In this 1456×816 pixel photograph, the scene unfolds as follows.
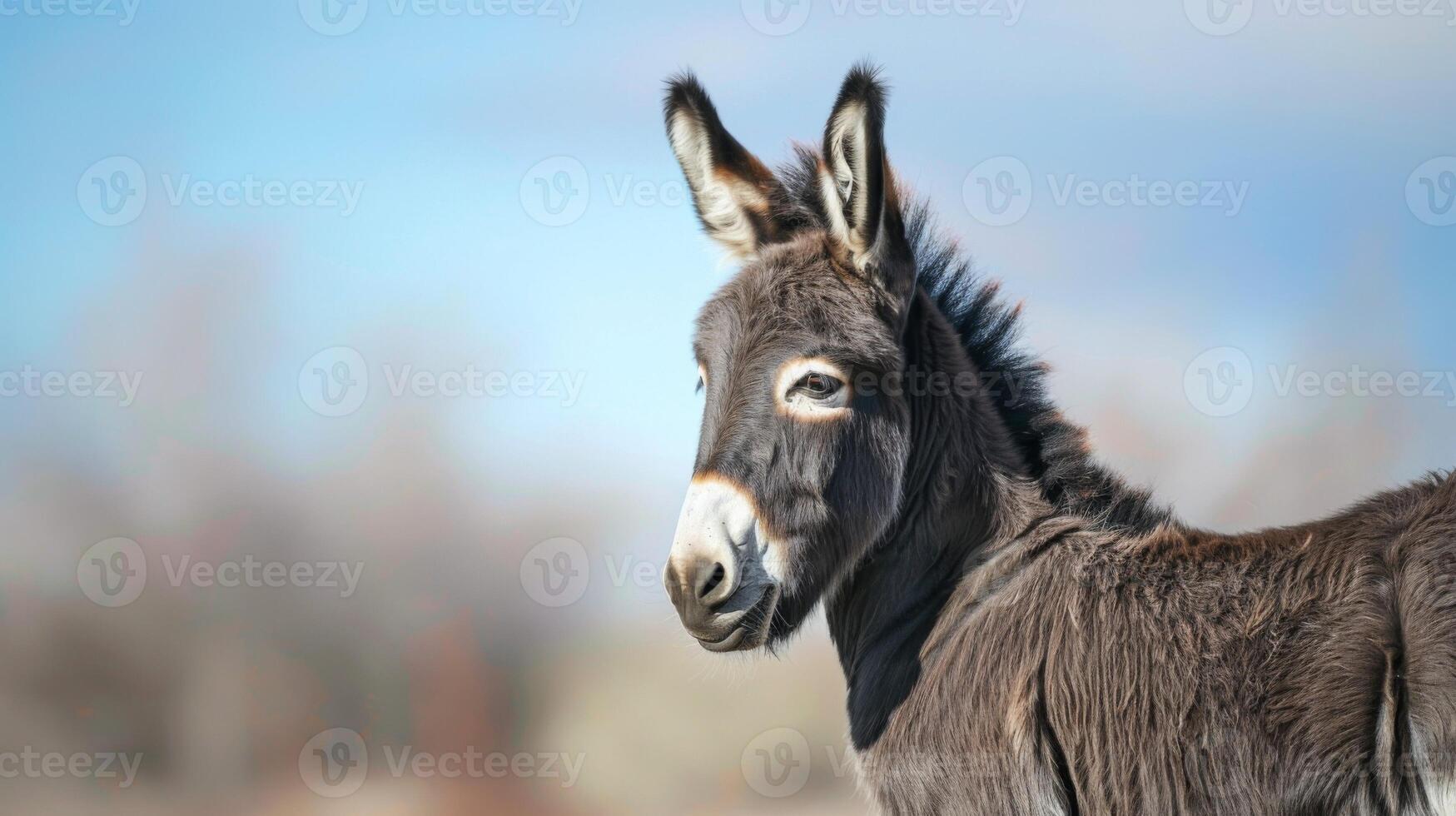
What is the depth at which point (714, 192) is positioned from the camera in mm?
4219

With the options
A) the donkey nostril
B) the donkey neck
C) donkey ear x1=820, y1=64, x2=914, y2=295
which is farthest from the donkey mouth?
donkey ear x1=820, y1=64, x2=914, y2=295

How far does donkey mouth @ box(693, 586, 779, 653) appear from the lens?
3285 mm

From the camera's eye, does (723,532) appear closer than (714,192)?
Yes

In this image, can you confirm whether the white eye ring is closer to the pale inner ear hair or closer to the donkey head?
the donkey head

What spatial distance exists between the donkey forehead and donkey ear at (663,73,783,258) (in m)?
0.39

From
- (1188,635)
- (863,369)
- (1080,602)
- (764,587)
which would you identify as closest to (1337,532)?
(1188,635)

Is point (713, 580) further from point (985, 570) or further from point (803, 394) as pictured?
point (985, 570)

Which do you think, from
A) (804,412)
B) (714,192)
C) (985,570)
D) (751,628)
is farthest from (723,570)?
(714,192)

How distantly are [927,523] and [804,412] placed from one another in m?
0.69

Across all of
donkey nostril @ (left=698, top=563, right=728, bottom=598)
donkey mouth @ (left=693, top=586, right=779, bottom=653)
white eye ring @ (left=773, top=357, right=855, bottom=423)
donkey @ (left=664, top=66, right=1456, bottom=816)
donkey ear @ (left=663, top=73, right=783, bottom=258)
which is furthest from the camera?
donkey ear @ (left=663, top=73, right=783, bottom=258)

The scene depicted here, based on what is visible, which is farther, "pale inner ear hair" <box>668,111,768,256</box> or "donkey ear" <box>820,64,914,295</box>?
"pale inner ear hair" <box>668,111,768,256</box>

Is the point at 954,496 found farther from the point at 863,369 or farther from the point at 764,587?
the point at 764,587

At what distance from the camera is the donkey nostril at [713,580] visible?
125 inches

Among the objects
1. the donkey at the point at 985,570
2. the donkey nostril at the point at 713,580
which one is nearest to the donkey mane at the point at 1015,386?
the donkey at the point at 985,570
